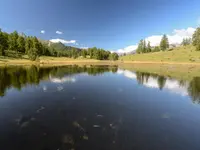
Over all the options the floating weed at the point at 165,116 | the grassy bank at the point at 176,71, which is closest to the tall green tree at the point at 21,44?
the grassy bank at the point at 176,71

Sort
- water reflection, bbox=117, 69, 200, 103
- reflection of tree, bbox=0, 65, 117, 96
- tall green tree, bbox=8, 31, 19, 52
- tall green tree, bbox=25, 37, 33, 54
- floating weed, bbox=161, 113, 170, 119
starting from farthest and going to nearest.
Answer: tall green tree, bbox=25, 37, 33, 54, tall green tree, bbox=8, 31, 19, 52, reflection of tree, bbox=0, 65, 117, 96, water reflection, bbox=117, 69, 200, 103, floating weed, bbox=161, 113, 170, 119

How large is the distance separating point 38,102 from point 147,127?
57.6ft

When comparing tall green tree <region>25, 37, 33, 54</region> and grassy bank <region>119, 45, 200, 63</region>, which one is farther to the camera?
tall green tree <region>25, 37, 33, 54</region>

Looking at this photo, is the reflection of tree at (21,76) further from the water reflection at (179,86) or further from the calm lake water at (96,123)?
the water reflection at (179,86)

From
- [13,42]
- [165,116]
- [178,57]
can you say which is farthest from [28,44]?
[165,116]

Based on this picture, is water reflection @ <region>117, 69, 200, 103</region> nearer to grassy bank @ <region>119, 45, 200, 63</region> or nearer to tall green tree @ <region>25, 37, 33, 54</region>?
grassy bank @ <region>119, 45, 200, 63</region>

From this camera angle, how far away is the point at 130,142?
567 inches

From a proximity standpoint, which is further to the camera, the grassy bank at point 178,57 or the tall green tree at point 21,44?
the tall green tree at point 21,44

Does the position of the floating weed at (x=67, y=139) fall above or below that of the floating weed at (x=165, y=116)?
above

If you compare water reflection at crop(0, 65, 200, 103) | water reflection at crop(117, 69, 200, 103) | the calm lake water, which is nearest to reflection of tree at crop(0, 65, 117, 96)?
water reflection at crop(0, 65, 200, 103)

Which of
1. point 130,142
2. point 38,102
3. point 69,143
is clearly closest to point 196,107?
point 130,142

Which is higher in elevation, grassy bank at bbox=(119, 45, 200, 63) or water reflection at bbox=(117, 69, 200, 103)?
grassy bank at bbox=(119, 45, 200, 63)

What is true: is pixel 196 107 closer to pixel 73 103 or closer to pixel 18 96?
pixel 73 103

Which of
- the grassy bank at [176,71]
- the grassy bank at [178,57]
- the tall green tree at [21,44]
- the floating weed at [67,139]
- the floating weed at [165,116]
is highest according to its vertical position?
the tall green tree at [21,44]
